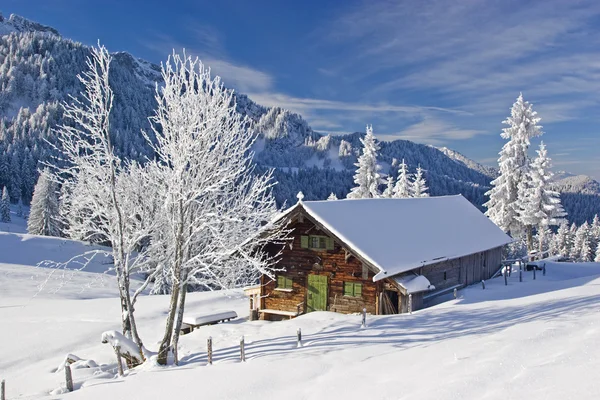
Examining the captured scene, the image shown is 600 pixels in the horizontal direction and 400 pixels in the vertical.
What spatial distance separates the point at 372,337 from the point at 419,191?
41.6 m

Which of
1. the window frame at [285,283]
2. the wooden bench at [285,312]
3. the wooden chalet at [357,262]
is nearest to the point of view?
the wooden chalet at [357,262]

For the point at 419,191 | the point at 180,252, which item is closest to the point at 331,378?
the point at 180,252

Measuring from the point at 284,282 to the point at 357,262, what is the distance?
14.7 ft

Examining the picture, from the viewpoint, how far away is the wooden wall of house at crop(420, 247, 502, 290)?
2412 centimetres

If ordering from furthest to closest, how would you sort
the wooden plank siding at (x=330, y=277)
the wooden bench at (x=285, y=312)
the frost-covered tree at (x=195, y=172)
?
the wooden bench at (x=285, y=312) → the wooden plank siding at (x=330, y=277) → the frost-covered tree at (x=195, y=172)

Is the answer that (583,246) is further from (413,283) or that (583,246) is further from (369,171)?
(413,283)

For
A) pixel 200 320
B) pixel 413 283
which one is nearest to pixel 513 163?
pixel 413 283

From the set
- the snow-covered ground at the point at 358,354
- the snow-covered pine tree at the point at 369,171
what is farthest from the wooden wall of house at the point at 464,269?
the snow-covered pine tree at the point at 369,171

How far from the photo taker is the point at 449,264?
1003 inches

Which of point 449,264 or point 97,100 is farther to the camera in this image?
point 449,264

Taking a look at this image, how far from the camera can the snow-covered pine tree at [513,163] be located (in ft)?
132

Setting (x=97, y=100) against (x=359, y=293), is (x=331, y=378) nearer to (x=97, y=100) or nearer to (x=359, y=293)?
(x=359, y=293)

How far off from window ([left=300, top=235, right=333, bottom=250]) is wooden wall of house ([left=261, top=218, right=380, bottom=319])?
17 cm

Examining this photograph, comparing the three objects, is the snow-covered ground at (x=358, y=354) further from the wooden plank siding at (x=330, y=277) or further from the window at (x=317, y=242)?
the window at (x=317, y=242)
